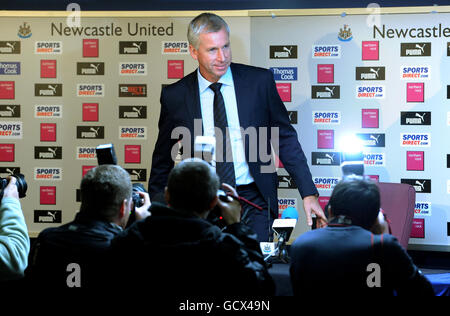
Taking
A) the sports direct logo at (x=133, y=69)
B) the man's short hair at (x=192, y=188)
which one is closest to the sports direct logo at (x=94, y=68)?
the sports direct logo at (x=133, y=69)

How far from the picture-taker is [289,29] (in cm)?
461

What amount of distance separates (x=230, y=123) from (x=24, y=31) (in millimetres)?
2399

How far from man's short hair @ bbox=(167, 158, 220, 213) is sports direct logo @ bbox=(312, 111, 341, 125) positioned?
9.08 feet

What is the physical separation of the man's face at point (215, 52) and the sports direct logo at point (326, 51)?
1520 millimetres

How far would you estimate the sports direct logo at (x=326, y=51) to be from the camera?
4.57 metres

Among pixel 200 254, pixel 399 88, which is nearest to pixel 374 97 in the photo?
pixel 399 88

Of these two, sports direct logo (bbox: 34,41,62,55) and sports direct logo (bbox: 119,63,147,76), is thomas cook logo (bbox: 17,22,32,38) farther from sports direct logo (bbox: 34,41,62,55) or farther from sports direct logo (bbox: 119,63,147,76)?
sports direct logo (bbox: 119,63,147,76)

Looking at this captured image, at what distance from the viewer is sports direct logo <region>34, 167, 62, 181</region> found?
4.79 meters

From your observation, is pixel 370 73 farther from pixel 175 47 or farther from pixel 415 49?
pixel 175 47

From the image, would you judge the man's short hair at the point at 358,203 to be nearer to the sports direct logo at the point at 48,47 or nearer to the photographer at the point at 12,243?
the photographer at the point at 12,243

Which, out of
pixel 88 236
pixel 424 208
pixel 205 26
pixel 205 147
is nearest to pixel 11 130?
pixel 205 26

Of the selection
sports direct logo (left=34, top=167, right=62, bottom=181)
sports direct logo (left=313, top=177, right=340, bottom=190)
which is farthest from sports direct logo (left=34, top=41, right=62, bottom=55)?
sports direct logo (left=313, top=177, right=340, bottom=190)

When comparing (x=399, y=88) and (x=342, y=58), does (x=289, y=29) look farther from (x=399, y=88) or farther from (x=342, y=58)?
(x=399, y=88)
